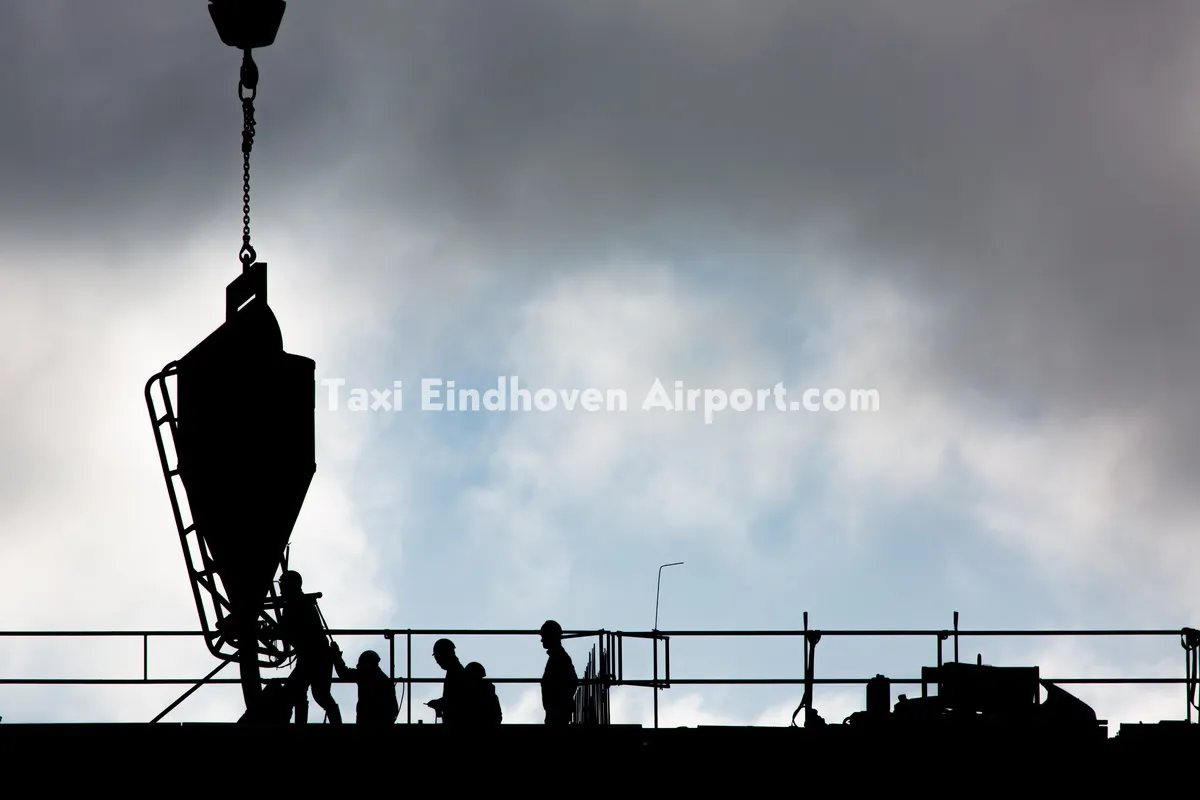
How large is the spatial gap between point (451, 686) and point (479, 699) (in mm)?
348

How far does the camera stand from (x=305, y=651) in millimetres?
18547

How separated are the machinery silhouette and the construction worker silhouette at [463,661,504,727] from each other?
360 cm

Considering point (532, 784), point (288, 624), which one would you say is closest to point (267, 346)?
point (288, 624)

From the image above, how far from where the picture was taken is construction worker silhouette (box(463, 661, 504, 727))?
15789 millimetres

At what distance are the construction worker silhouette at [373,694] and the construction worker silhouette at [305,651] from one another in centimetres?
96

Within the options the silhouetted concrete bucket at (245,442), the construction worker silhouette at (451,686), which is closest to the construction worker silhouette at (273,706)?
the silhouetted concrete bucket at (245,442)

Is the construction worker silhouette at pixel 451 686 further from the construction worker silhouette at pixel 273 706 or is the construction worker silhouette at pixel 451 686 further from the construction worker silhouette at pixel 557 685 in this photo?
the construction worker silhouette at pixel 273 706

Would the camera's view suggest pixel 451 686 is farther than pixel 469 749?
Yes

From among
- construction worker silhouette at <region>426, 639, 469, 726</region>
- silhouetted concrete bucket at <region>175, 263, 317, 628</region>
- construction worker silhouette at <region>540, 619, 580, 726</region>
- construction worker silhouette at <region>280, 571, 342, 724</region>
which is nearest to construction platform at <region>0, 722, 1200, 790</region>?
construction worker silhouette at <region>426, 639, 469, 726</region>

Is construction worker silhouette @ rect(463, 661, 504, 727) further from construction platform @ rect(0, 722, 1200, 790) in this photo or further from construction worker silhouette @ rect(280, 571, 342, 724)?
construction worker silhouette @ rect(280, 571, 342, 724)

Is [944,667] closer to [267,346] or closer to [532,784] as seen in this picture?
[532,784]

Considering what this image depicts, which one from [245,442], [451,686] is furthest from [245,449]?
[451,686]

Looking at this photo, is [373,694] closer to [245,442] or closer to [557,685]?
[557,685]

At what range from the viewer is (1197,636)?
868 inches
